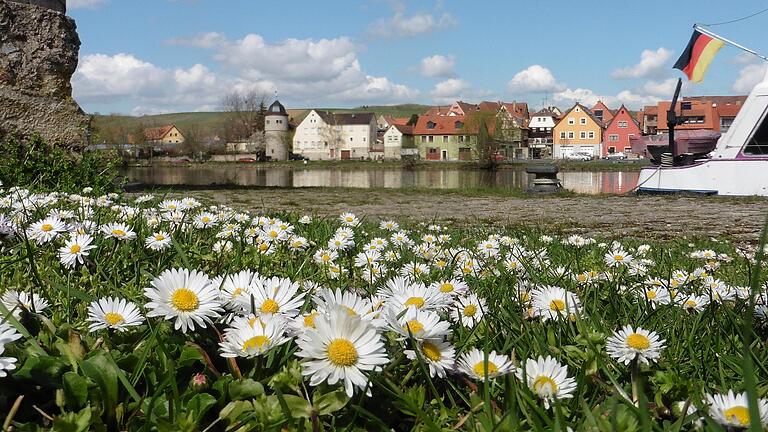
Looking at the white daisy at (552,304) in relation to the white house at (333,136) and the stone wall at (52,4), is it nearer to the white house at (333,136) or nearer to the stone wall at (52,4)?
the stone wall at (52,4)

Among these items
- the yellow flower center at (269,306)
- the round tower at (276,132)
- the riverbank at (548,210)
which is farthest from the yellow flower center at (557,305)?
the round tower at (276,132)

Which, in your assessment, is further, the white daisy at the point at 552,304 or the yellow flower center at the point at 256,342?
the white daisy at the point at 552,304

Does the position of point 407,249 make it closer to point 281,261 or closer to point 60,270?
point 281,261

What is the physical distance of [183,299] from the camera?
3.77 feet

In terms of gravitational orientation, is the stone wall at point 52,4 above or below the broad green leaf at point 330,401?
above

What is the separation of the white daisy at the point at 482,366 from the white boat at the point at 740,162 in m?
18.5

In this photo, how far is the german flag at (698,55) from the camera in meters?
20.1

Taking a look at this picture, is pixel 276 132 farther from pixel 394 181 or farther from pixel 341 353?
pixel 341 353

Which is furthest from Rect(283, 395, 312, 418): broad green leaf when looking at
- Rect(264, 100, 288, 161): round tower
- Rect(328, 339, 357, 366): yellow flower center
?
Rect(264, 100, 288, 161): round tower

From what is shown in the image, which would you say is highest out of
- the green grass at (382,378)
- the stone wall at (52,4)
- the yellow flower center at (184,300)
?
the stone wall at (52,4)

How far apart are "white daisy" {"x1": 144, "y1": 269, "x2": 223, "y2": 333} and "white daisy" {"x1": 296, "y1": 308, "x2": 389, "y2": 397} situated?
289 mm

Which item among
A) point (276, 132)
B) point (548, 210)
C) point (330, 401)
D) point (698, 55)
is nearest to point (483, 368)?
point (330, 401)

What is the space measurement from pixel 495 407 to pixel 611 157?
94433 mm

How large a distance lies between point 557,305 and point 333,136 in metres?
118
